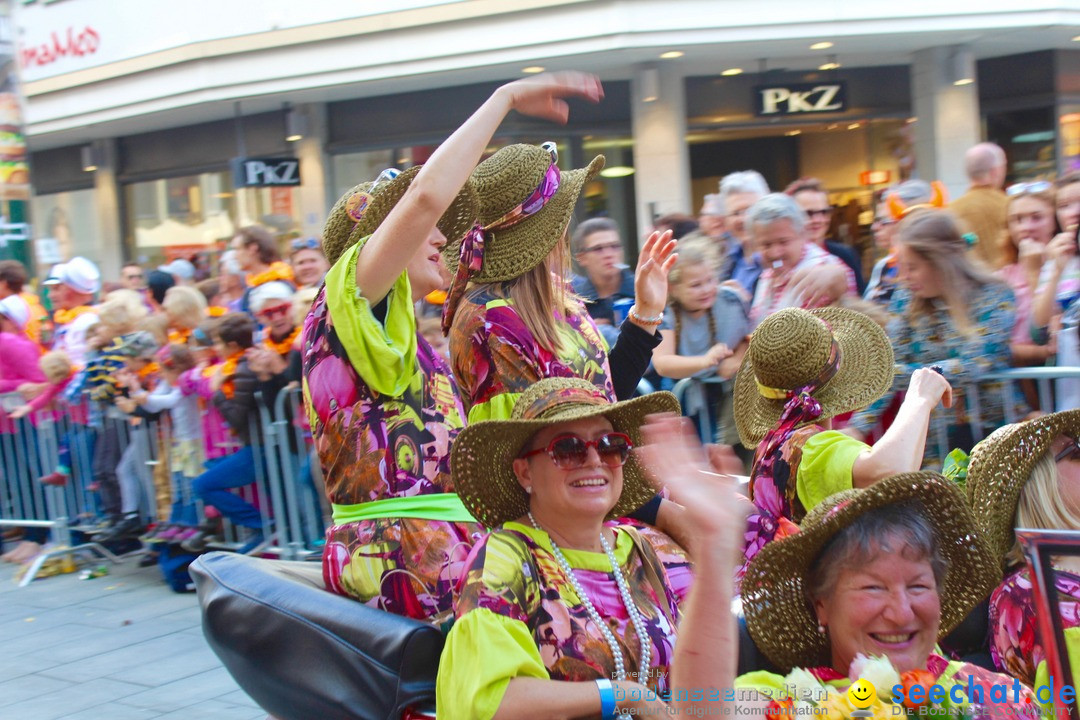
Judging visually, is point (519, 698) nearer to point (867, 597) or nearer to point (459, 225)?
point (867, 597)

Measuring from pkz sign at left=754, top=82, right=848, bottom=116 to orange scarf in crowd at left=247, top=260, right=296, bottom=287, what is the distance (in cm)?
812

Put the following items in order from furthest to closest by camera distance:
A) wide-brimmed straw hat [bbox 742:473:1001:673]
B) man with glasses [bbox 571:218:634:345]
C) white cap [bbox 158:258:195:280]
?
white cap [bbox 158:258:195:280] < man with glasses [bbox 571:218:634:345] < wide-brimmed straw hat [bbox 742:473:1001:673]

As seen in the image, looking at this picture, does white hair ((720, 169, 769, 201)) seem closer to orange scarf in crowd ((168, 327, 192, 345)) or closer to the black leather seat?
orange scarf in crowd ((168, 327, 192, 345))

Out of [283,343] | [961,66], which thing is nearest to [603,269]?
[283,343]

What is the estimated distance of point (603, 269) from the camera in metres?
6.93

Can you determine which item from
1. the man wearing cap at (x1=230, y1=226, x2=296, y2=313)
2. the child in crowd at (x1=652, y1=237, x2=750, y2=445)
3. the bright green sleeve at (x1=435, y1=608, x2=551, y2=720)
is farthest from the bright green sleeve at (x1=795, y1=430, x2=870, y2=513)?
the man wearing cap at (x1=230, y1=226, x2=296, y2=313)

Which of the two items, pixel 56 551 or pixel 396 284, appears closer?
pixel 396 284

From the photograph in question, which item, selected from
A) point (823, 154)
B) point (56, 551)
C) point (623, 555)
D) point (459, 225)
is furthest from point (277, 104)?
point (623, 555)

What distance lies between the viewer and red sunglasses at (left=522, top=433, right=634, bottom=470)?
2.94 metres

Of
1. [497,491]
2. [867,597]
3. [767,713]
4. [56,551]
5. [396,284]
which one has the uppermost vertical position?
[396,284]

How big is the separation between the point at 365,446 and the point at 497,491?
0.39 m

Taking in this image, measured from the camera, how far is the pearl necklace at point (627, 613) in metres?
2.80

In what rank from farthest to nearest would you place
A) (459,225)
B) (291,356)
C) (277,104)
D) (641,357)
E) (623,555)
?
(277,104) → (291,356) → (641,357) → (459,225) → (623,555)

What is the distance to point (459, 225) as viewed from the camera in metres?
3.75
